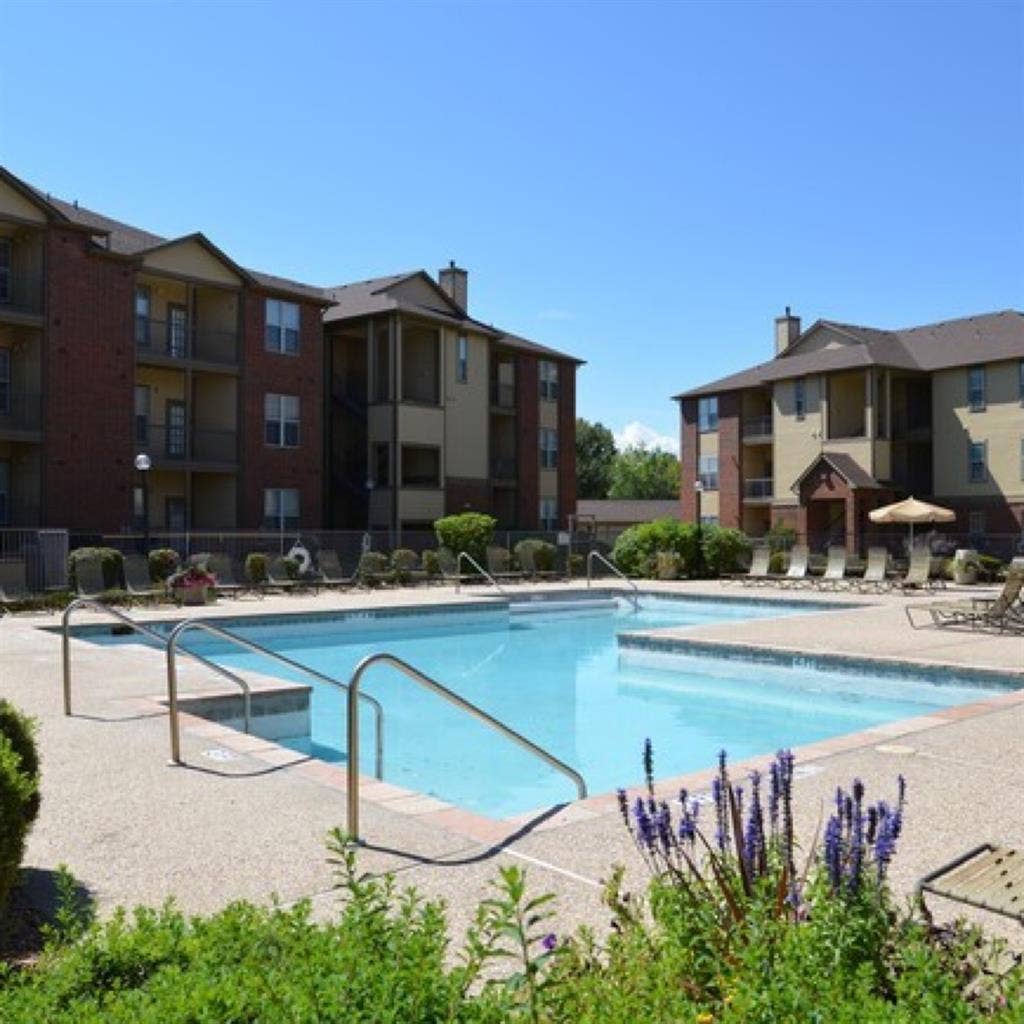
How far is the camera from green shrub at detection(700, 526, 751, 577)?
33.1 metres

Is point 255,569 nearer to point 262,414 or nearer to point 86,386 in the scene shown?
point 86,386

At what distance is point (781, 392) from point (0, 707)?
41660 millimetres

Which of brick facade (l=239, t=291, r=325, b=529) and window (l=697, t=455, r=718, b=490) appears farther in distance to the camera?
window (l=697, t=455, r=718, b=490)

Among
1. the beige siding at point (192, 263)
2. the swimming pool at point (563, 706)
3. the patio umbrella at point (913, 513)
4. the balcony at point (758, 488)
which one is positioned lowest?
the swimming pool at point (563, 706)

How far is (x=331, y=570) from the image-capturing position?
93.4ft

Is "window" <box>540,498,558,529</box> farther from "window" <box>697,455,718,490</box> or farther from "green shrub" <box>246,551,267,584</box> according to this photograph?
"green shrub" <box>246,551,267,584</box>

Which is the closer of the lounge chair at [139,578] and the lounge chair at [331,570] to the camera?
the lounge chair at [139,578]

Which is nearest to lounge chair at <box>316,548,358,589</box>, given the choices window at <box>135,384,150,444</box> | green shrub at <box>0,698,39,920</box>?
window at <box>135,384,150,444</box>

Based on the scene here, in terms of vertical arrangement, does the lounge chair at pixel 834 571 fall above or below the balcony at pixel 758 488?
below

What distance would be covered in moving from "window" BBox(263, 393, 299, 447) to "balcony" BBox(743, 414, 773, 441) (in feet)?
69.5

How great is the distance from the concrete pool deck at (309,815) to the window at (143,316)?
22.5 metres

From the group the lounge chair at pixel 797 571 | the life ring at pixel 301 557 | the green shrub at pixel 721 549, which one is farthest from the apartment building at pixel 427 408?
the lounge chair at pixel 797 571

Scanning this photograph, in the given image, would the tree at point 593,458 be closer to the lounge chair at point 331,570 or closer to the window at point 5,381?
the lounge chair at point 331,570

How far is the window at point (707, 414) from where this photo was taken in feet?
157
